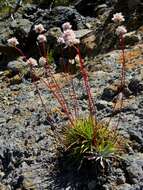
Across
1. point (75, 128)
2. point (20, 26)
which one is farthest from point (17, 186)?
point (20, 26)

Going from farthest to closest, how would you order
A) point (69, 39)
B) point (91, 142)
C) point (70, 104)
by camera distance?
point (70, 104)
point (91, 142)
point (69, 39)

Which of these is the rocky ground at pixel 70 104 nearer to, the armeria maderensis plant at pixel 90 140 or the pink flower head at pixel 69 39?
the armeria maderensis plant at pixel 90 140

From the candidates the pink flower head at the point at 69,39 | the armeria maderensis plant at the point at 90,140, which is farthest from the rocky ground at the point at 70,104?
the pink flower head at the point at 69,39

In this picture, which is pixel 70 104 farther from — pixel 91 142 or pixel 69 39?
pixel 69 39

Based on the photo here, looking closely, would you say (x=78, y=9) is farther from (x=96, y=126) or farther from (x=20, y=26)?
(x=96, y=126)

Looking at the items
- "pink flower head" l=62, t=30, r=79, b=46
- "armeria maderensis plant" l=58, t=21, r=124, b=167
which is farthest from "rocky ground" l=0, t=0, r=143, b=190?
"pink flower head" l=62, t=30, r=79, b=46

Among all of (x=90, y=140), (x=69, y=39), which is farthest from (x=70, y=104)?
(x=69, y=39)

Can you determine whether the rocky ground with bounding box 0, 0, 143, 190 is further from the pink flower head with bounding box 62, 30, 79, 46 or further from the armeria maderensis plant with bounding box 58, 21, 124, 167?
the pink flower head with bounding box 62, 30, 79, 46
